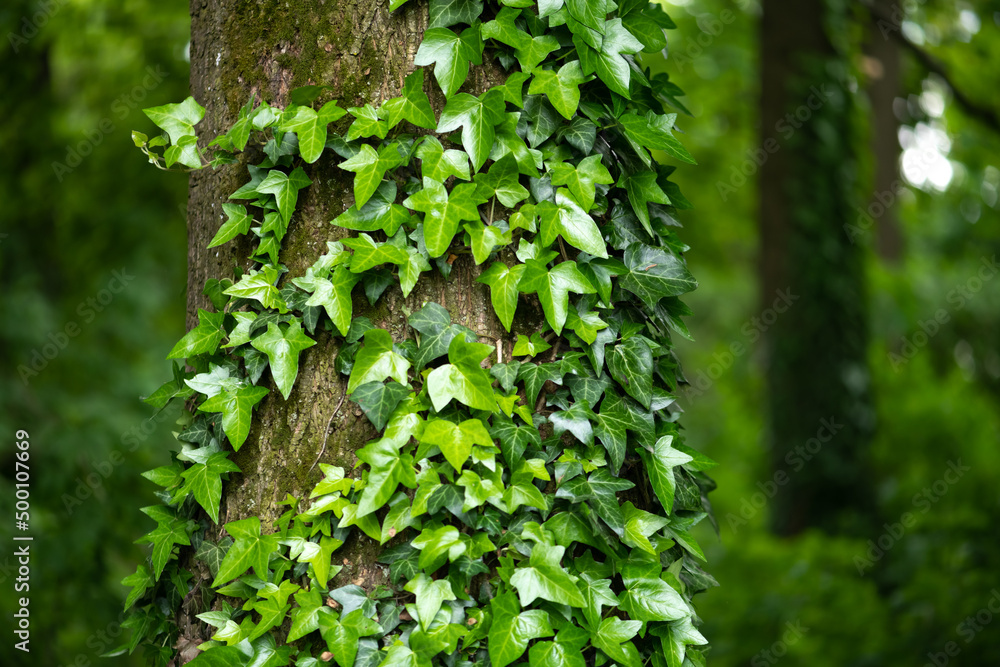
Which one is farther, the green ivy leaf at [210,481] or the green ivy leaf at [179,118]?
the green ivy leaf at [179,118]

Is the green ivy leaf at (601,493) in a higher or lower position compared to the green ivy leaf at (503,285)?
lower

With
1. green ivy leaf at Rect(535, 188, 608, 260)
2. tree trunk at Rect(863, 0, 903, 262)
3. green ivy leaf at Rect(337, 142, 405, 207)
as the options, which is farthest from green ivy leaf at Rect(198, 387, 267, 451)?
tree trunk at Rect(863, 0, 903, 262)

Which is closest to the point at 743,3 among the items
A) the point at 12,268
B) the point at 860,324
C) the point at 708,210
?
the point at 708,210

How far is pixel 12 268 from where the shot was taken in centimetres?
604

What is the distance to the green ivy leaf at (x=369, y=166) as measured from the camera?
1489 millimetres

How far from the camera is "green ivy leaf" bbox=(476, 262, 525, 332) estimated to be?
150 centimetres

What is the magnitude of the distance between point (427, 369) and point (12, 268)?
594 centimetres

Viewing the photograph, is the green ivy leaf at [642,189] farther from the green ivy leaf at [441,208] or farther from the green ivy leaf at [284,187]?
the green ivy leaf at [284,187]

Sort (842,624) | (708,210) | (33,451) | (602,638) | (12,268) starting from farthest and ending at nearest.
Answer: (708,210)
(12,268)
(842,624)
(33,451)
(602,638)

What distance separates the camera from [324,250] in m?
1.58

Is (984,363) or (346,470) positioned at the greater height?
(346,470)

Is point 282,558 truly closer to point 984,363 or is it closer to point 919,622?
point 919,622

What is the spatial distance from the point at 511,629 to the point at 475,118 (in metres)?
1.00

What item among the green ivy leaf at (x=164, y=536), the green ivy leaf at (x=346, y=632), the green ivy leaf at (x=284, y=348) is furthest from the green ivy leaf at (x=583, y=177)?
the green ivy leaf at (x=164, y=536)
